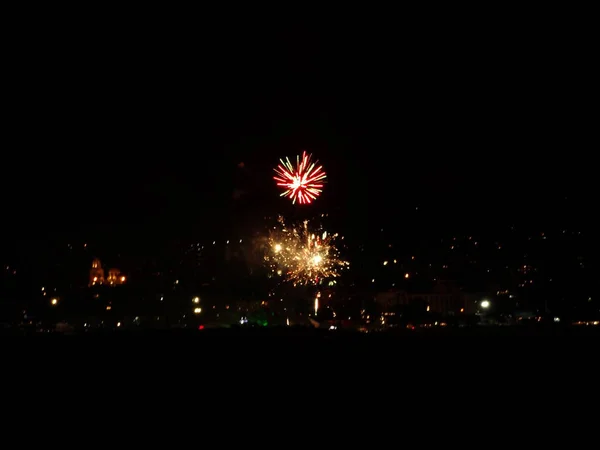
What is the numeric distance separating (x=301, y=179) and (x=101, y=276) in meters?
8.26

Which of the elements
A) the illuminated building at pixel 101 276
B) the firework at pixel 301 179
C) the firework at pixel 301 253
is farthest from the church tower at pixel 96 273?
the firework at pixel 301 179

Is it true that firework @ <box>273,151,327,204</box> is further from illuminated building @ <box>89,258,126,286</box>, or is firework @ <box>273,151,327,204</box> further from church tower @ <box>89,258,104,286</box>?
church tower @ <box>89,258,104,286</box>

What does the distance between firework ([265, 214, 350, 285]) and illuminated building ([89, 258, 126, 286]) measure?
16.9 ft

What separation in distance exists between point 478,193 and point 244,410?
12.6 metres

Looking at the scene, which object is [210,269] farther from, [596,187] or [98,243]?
[596,187]

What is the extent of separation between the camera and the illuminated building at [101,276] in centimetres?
1505

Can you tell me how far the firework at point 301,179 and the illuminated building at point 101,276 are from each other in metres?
7.27

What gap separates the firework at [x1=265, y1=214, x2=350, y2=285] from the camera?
18578mm

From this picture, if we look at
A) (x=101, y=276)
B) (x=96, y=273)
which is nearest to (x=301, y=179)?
(x=101, y=276)

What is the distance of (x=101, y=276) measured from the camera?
51.3 ft

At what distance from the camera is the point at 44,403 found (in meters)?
3.94

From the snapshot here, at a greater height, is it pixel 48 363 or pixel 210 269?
pixel 210 269

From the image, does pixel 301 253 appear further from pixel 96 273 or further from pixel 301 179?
pixel 96 273

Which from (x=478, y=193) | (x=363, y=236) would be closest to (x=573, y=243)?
(x=478, y=193)
